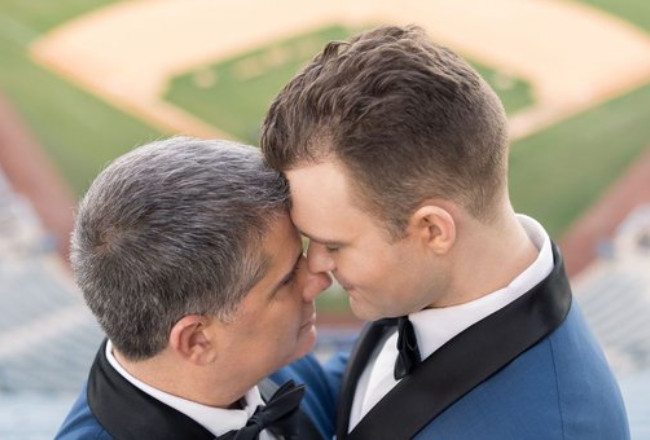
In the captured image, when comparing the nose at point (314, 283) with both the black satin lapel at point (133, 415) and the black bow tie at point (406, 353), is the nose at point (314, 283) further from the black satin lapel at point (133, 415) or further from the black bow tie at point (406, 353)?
the black satin lapel at point (133, 415)

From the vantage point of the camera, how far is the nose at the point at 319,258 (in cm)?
199

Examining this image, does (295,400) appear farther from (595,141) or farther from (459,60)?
(595,141)

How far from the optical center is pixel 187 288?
1.85 metres

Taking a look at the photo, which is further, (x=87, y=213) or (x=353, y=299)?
(x=353, y=299)

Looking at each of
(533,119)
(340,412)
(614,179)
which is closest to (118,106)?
(533,119)

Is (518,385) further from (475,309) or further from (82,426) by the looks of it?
(82,426)

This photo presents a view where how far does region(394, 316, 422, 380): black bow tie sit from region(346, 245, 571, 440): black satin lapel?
0.08ft

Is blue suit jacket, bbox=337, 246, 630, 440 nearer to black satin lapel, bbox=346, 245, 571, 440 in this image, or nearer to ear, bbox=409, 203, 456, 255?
black satin lapel, bbox=346, 245, 571, 440

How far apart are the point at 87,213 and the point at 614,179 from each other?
6497 millimetres

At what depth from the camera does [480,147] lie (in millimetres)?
1842

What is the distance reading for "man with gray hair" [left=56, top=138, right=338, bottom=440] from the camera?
182cm

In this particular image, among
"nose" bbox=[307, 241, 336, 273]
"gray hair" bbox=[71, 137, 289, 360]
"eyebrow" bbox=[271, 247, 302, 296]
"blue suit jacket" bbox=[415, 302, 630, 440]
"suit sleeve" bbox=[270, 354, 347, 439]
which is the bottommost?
"suit sleeve" bbox=[270, 354, 347, 439]

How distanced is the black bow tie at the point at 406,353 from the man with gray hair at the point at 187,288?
19cm

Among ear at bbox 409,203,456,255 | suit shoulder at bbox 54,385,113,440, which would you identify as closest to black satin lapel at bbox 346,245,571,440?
ear at bbox 409,203,456,255
